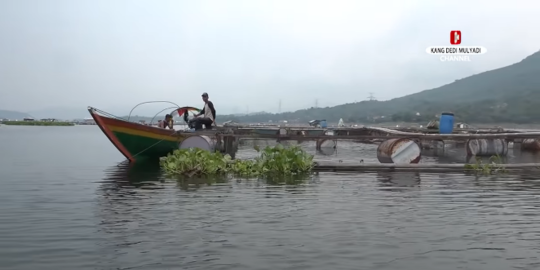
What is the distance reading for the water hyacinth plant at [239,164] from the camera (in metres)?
15.0

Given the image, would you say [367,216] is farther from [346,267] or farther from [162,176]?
[162,176]

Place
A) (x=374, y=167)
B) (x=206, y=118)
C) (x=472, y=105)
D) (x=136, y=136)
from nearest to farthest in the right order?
1. (x=374, y=167)
2. (x=136, y=136)
3. (x=206, y=118)
4. (x=472, y=105)

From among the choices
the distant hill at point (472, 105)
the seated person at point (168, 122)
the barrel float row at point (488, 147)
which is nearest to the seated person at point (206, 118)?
the seated person at point (168, 122)

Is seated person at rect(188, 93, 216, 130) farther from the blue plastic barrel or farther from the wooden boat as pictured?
the blue plastic barrel

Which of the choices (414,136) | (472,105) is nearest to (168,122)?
(414,136)

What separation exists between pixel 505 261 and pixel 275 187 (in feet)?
22.2

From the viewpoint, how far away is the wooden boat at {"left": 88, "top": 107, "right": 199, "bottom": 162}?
62.8 ft

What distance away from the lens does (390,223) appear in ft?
26.8

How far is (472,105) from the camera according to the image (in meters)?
135

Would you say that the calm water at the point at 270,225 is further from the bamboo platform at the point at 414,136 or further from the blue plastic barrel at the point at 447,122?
the blue plastic barrel at the point at 447,122

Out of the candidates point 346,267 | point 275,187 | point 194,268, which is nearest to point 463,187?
point 275,187

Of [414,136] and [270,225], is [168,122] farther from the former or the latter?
[270,225]

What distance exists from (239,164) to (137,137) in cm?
602

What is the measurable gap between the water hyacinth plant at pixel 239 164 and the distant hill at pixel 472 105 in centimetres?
9169
